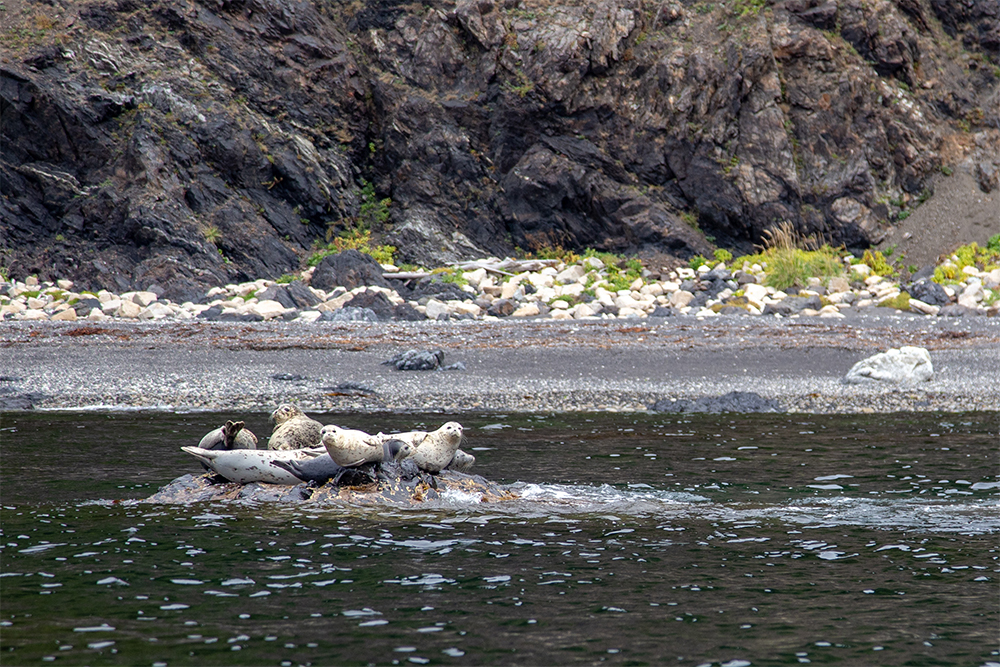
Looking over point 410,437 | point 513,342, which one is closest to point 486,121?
point 513,342

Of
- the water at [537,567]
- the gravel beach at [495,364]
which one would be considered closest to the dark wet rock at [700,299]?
the gravel beach at [495,364]

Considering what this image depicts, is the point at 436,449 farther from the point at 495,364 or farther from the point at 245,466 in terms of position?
the point at 495,364

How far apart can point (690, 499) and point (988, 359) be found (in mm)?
11359

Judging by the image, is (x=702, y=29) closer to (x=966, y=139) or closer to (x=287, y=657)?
(x=966, y=139)

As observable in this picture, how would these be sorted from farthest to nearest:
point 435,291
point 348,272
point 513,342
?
point 348,272, point 435,291, point 513,342

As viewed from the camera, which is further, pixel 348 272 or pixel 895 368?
pixel 348 272

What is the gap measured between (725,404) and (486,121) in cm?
2080

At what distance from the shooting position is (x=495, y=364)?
54.6 ft

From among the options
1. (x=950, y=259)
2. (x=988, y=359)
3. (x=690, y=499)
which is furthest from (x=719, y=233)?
(x=690, y=499)

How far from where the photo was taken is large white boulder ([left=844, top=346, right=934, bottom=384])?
15203 mm

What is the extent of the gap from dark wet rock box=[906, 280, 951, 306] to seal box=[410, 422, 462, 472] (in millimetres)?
19112

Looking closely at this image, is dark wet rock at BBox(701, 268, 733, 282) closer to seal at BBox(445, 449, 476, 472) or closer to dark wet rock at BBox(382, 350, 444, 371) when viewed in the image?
dark wet rock at BBox(382, 350, 444, 371)

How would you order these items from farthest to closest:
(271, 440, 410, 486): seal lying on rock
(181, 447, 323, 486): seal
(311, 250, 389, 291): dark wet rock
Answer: (311, 250, 389, 291): dark wet rock, (181, 447, 323, 486): seal, (271, 440, 410, 486): seal lying on rock

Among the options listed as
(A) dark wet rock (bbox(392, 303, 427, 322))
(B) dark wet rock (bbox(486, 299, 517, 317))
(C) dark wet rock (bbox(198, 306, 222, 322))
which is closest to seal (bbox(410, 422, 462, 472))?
(A) dark wet rock (bbox(392, 303, 427, 322))
